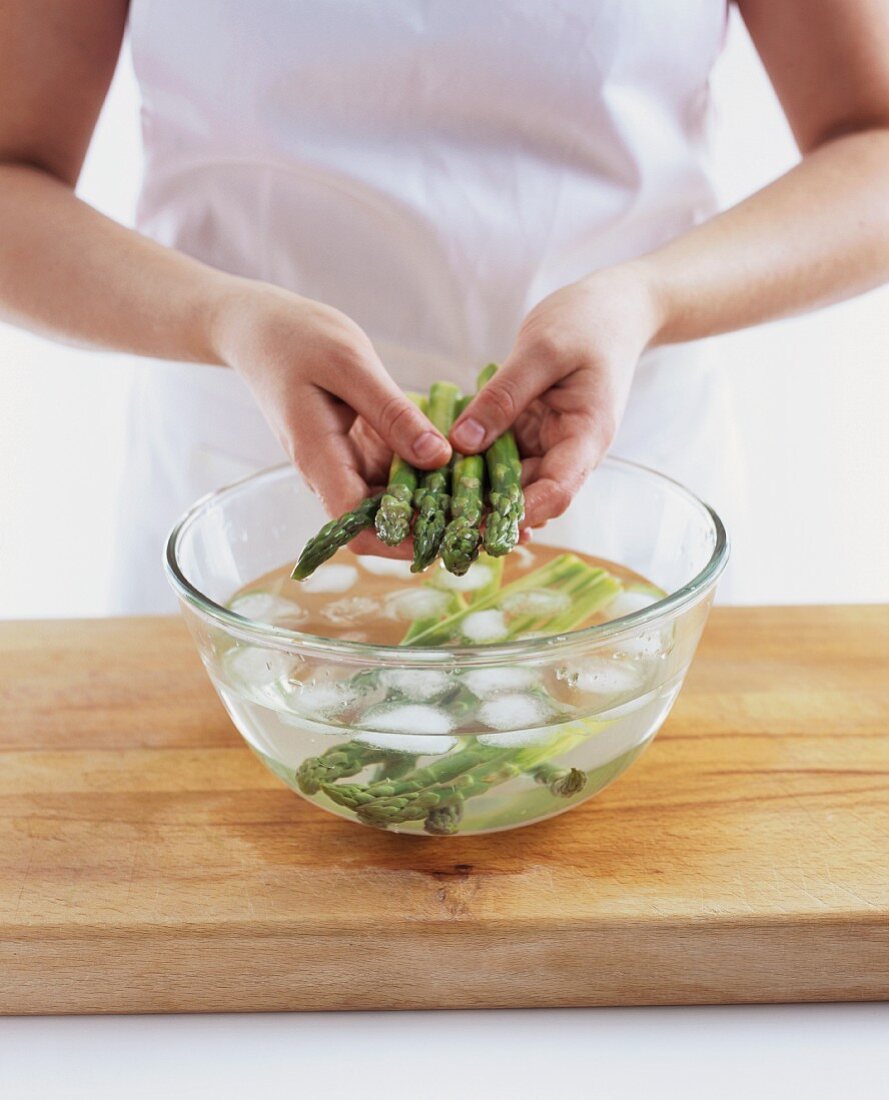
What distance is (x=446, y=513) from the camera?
1.11m

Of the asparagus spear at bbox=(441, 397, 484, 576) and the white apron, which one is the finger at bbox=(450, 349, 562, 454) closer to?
the asparagus spear at bbox=(441, 397, 484, 576)

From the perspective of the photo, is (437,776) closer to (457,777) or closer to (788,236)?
(457,777)

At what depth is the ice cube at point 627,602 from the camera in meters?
1.17

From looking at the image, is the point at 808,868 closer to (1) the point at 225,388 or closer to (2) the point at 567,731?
(2) the point at 567,731

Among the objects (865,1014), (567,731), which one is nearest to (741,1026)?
(865,1014)

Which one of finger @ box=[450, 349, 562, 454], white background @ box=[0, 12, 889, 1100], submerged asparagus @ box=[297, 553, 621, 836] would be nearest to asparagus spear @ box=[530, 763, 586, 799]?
submerged asparagus @ box=[297, 553, 621, 836]

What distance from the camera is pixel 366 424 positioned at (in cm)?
118

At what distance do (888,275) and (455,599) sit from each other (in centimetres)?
78

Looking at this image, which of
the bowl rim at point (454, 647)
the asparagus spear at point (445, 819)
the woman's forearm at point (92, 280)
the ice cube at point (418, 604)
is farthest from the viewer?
the woman's forearm at point (92, 280)

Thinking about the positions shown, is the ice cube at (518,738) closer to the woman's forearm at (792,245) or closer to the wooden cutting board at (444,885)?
the wooden cutting board at (444,885)

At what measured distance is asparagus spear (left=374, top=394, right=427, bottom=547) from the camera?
1062 mm

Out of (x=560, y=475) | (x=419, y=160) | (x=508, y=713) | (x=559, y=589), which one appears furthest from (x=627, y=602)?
(x=419, y=160)

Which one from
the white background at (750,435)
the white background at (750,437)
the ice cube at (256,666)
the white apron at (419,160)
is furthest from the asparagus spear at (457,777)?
the white background at (750,435)

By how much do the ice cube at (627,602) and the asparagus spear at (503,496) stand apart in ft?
0.51
